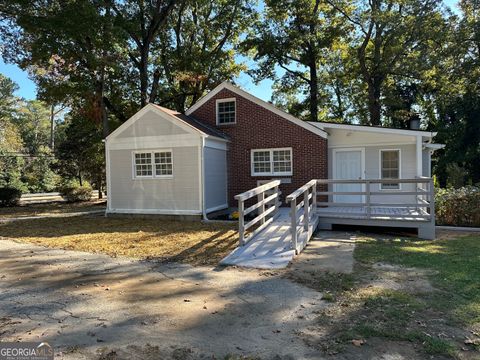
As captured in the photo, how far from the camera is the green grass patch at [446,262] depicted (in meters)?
4.59

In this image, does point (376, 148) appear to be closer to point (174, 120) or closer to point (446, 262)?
point (446, 262)

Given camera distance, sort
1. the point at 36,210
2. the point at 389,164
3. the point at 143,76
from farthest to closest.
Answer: the point at 143,76
the point at 36,210
the point at 389,164

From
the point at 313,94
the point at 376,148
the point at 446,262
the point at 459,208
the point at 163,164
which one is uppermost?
the point at 313,94

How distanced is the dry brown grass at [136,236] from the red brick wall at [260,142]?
3.36m

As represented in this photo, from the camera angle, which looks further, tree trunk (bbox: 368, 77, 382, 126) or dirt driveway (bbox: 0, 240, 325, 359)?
tree trunk (bbox: 368, 77, 382, 126)

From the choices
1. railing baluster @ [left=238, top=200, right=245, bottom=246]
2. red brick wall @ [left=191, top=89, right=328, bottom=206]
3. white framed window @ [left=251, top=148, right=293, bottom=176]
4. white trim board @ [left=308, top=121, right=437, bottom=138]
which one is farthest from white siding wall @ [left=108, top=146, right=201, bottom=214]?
railing baluster @ [left=238, top=200, right=245, bottom=246]

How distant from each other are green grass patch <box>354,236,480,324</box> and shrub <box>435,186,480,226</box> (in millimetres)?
1995

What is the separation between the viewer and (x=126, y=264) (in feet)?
22.4

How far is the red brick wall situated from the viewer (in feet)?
44.6

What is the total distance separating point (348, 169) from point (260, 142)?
11.6ft

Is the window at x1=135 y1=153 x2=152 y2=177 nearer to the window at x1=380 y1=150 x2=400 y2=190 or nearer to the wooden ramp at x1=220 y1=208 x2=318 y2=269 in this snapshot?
the wooden ramp at x1=220 y1=208 x2=318 y2=269

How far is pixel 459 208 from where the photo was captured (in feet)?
39.4

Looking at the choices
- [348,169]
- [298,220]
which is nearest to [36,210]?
[298,220]

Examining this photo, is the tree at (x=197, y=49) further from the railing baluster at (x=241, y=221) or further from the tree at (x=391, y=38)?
the railing baluster at (x=241, y=221)
